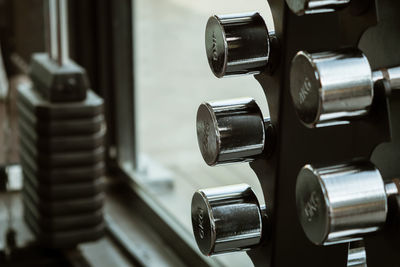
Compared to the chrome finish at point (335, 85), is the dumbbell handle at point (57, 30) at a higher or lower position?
lower

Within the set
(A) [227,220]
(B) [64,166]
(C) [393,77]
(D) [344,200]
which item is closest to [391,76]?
(C) [393,77]

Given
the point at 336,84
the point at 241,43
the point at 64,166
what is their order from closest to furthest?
the point at 336,84 → the point at 241,43 → the point at 64,166

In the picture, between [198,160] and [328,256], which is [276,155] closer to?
[328,256]

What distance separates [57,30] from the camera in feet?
5.96

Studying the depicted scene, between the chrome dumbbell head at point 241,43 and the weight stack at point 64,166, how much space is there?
1128 mm

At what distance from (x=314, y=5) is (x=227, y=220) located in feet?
0.81

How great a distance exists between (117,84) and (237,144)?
1574 millimetres

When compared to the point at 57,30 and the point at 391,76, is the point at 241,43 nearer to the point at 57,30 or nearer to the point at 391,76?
the point at 391,76

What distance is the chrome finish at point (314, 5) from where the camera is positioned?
560 mm

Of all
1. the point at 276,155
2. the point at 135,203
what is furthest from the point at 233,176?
the point at 276,155

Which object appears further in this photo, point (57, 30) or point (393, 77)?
point (57, 30)

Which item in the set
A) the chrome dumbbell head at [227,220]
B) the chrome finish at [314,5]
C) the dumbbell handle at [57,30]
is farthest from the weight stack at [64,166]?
the chrome finish at [314,5]

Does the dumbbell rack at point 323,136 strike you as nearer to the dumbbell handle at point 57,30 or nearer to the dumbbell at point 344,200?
the dumbbell at point 344,200

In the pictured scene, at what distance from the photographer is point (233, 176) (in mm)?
1682
